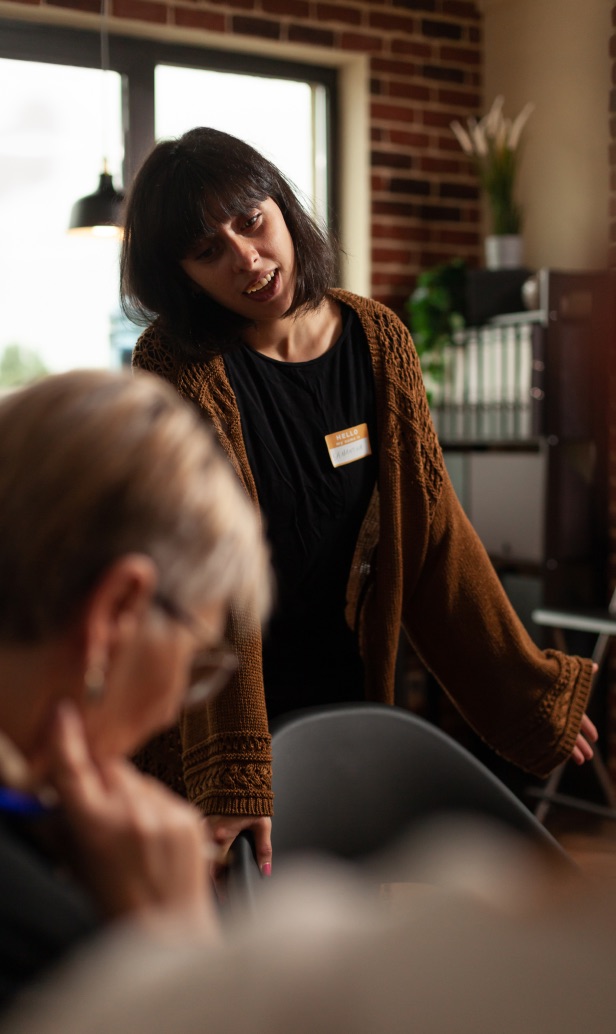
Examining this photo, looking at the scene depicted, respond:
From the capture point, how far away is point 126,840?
67cm

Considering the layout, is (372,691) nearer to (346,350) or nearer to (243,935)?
(346,350)

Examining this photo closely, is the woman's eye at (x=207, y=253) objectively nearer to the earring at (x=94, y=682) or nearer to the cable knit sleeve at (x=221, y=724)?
the cable knit sleeve at (x=221, y=724)

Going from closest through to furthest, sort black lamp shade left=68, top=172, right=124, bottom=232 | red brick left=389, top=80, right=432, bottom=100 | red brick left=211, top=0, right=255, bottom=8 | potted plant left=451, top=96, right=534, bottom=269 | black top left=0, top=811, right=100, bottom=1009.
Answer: black top left=0, top=811, right=100, bottom=1009 → black lamp shade left=68, top=172, right=124, bottom=232 → red brick left=211, top=0, right=255, bottom=8 → potted plant left=451, top=96, right=534, bottom=269 → red brick left=389, top=80, right=432, bottom=100

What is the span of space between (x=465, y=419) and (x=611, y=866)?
5.20 ft

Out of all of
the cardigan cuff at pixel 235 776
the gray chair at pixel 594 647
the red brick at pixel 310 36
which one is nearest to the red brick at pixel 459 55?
the red brick at pixel 310 36

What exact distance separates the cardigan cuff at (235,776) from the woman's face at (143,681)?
27.5 inches

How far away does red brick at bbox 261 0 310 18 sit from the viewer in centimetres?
402

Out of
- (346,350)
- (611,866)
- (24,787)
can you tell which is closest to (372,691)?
(346,350)

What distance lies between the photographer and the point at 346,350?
5.76 feet

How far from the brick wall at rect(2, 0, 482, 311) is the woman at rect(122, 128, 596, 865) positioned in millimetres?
2583

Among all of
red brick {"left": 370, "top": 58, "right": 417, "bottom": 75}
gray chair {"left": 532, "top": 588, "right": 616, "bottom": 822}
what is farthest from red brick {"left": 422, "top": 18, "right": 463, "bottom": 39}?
gray chair {"left": 532, "top": 588, "right": 616, "bottom": 822}

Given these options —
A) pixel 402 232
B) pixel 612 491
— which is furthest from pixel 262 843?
pixel 402 232

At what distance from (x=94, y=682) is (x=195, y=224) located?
3.34 ft

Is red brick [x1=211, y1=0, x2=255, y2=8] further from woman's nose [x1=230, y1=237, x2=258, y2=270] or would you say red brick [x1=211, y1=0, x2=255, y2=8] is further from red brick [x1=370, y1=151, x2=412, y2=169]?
woman's nose [x1=230, y1=237, x2=258, y2=270]
